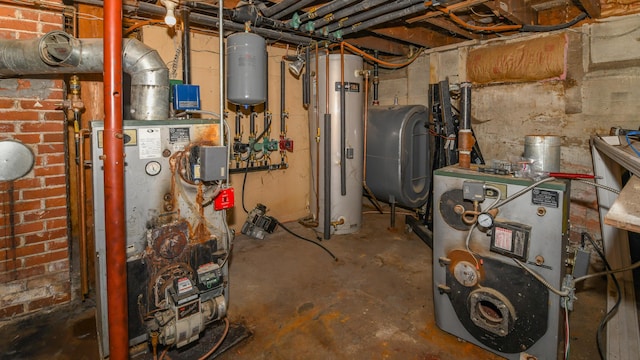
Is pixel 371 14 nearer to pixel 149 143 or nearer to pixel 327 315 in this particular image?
pixel 149 143

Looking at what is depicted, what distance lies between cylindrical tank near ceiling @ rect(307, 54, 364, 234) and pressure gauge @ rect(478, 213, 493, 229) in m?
1.96

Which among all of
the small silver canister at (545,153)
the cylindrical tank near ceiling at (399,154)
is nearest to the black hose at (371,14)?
the cylindrical tank near ceiling at (399,154)

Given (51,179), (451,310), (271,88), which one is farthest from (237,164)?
(451,310)

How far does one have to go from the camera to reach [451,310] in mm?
1942

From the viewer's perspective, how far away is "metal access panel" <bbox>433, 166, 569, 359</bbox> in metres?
1.58

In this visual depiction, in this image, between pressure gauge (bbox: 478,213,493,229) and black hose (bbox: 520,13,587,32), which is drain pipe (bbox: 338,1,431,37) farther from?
pressure gauge (bbox: 478,213,493,229)

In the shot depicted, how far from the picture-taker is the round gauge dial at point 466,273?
1.79 meters

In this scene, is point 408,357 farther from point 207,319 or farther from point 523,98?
point 523,98

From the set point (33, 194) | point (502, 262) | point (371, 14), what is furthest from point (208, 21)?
point (502, 262)

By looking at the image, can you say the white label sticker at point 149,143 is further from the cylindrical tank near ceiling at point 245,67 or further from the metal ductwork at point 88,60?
the cylindrical tank near ceiling at point 245,67

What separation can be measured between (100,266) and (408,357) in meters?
1.65

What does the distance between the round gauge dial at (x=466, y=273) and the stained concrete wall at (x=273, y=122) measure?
250 centimetres

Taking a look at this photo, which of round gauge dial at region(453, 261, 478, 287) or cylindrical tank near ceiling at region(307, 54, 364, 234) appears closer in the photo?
round gauge dial at region(453, 261, 478, 287)

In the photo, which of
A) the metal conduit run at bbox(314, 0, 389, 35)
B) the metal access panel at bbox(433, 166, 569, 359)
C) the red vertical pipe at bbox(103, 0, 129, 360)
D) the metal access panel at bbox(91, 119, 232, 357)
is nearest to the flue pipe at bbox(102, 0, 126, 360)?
the red vertical pipe at bbox(103, 0, 129, 360)
